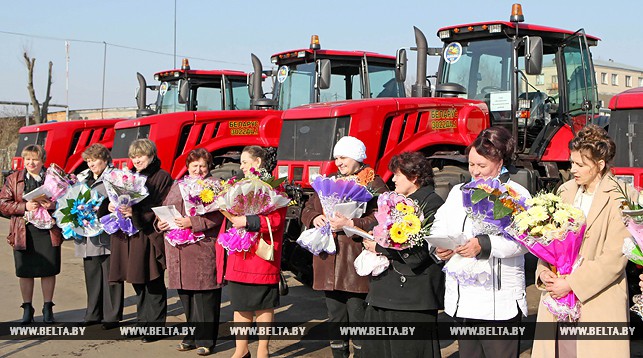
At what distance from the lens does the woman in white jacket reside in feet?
12.4

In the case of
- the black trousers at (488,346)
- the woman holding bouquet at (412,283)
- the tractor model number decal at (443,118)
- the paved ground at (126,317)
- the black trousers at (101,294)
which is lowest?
the paved ground at (126,317)

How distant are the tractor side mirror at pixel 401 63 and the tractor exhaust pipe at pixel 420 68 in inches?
7.2

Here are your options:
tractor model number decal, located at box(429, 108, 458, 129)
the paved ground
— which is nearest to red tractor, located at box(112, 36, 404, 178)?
tractor model number decal, located at box(429, 108, 458, 129)

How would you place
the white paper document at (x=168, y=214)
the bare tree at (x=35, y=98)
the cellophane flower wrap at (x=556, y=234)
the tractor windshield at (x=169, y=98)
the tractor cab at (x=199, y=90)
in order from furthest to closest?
the bare tree at (x=35, y=98), the tractor windshield at (x=169, y=98), the tractor cab at (x=199, y=90), the white paper document at (x=168, y=214), the cellophane flower wrap at (x=556, y=234)

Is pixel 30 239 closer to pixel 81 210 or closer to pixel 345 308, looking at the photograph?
pixel 81 210

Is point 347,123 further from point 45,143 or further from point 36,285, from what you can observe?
point 45,143

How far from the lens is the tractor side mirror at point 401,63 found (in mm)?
8305

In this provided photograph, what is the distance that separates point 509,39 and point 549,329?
487 centimetres

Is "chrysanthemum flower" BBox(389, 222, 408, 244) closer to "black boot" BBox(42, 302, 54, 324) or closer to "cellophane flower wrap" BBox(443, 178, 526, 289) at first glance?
"cellophane flower wrap" BBox(443, 178, 526, 289)

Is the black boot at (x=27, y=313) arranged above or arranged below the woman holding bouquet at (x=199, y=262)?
below

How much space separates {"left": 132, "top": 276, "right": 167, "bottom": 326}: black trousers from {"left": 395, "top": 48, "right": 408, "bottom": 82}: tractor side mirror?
372 cm

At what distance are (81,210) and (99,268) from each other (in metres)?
0.59

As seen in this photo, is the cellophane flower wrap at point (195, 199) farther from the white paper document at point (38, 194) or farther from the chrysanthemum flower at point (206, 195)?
the white paper document at point (38, 194)

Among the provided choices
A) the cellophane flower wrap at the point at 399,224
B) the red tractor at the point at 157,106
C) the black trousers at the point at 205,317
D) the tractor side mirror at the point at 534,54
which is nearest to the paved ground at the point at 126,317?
the black trousers at the point at 205,317
